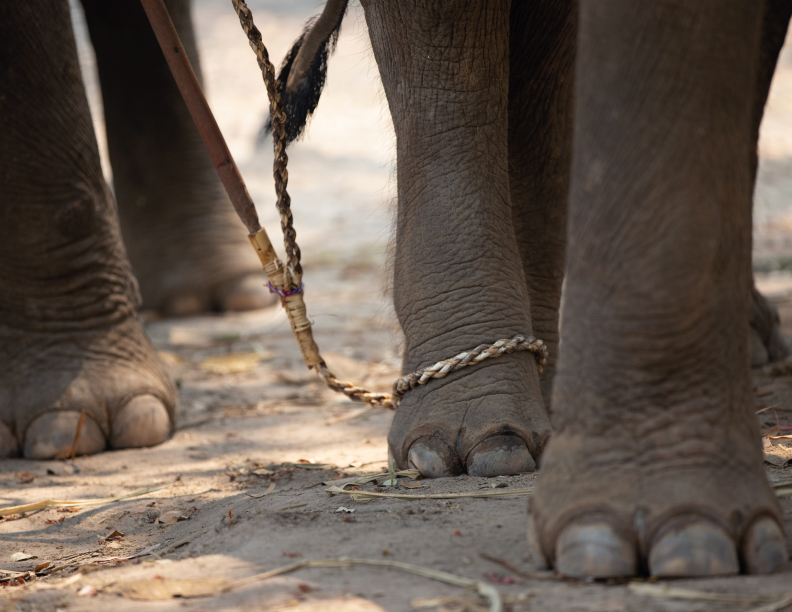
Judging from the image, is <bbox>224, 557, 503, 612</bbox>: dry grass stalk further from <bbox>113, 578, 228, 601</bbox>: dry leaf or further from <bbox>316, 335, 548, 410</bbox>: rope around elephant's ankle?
<bbox>316, 335, 548, 410</bbox>: rope around elephant's ankle

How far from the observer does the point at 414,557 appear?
1.06 m

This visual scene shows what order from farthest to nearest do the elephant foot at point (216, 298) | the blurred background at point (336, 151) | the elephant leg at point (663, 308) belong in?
the blurred background at point (336, 151)
the elephant foot at point (216, 298)
the elephant leg at point (663, 308)

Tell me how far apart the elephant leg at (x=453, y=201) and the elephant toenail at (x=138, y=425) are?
0.74 m

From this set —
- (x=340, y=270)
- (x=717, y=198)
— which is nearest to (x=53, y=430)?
(x=717, y=198)

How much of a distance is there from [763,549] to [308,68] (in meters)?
1.42

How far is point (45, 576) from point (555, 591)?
738mm

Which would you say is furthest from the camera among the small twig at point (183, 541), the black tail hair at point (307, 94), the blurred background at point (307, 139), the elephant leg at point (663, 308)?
the blurred background at point (307, 139)

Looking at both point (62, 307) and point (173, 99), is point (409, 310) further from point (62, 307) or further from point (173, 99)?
point (173, 99)

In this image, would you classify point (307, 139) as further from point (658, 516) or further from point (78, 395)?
point (658, 516)

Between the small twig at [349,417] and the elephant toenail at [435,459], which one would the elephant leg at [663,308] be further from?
the small twig at [349,417]

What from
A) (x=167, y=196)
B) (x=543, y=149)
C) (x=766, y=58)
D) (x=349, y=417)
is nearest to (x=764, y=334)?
(x=766, y=58)

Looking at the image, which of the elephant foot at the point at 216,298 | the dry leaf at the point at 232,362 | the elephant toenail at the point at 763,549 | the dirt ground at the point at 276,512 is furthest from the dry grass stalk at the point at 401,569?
the elephant foot at the point at 216,298

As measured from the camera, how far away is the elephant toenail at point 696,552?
0.92 meters

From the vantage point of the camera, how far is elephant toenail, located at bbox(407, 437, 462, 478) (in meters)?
1.45
